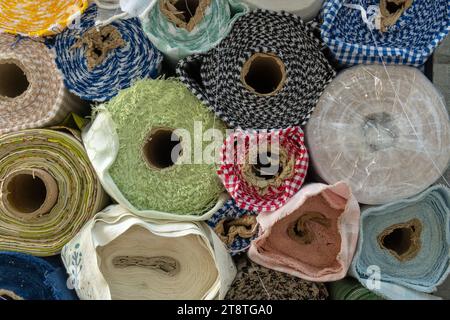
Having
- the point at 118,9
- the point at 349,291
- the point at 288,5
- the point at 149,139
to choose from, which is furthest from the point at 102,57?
the point at 349,291

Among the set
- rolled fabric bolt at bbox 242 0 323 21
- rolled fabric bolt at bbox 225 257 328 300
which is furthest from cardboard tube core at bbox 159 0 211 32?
rolled fabric bolt at bbox 225 257 328 300

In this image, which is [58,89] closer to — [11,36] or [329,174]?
[11,36]

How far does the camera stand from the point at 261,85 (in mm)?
1430

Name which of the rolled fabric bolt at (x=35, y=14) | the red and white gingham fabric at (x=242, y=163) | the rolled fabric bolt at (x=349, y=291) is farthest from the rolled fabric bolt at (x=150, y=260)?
the rolled fabric bolt at (x=35, y=14)

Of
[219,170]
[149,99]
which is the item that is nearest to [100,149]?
[149,99]

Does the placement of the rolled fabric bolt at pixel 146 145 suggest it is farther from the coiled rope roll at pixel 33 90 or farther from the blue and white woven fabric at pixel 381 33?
the blue and white woven fabric at pixel 381 33

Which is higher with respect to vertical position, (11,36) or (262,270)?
(11,36)

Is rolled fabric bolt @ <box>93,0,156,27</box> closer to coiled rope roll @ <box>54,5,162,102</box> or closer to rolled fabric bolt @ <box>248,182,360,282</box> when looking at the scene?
coiled rope roll @ <box>54,5,162,102</box>

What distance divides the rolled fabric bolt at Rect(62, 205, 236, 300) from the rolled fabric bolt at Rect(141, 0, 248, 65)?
0.43 metres

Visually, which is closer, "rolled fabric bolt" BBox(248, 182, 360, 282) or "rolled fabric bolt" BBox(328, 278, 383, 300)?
"rolled fabric bolt" BBox(248, 182, 360, 282)

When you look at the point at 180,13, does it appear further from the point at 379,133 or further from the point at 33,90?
the point at 379,133

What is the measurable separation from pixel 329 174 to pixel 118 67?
59cm

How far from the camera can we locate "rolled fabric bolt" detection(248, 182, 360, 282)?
3.88 feet

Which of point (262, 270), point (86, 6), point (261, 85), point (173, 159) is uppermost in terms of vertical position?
point (86, 6)
